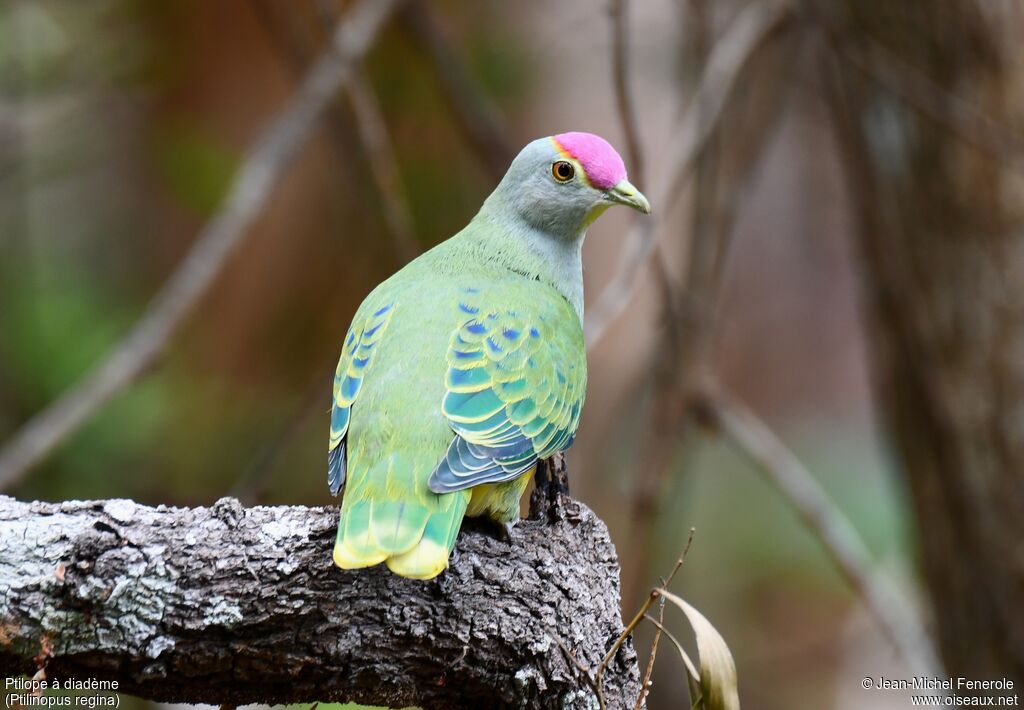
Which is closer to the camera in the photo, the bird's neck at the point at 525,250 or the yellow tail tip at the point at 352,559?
the yellow tail tip at the point at 352,559

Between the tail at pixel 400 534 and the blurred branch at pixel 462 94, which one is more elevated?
the blurred branch at pixel 462 94

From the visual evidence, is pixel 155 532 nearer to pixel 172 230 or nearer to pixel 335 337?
pixel 335 337

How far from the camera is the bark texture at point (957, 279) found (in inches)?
201

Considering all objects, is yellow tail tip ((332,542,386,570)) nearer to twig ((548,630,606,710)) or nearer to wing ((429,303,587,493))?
wing ((429,303,587,493))

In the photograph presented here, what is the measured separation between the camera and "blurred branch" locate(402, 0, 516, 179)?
19.7 ft

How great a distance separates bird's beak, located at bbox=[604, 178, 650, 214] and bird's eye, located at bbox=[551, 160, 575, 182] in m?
0.13

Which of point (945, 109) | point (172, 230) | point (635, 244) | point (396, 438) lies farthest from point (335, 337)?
point (396, 438)

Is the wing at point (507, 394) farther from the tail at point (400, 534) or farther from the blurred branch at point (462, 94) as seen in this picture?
the blurred branch at point (462, 94)

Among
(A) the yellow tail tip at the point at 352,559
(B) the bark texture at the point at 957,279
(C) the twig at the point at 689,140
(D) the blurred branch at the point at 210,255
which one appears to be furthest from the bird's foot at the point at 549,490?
(B) the bark texture at the point at 957,279

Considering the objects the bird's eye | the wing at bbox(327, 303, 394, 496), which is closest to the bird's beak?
the bird's eye

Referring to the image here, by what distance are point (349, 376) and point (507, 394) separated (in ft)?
1.36

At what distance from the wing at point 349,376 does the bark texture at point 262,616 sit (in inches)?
6.7

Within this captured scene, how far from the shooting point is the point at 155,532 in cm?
244

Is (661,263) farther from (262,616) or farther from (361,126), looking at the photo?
(262,616)
